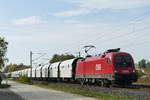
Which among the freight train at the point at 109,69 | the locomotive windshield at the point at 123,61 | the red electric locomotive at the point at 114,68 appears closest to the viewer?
the red electric locomotive at the point at 114,68

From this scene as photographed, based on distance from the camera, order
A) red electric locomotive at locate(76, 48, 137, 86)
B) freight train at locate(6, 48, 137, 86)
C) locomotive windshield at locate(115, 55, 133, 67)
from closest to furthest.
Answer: red electric locomotive at locate(76, 48, 137, 86)
freight train at locate(6, 48, 137, 86)
locomotive windshield at locate(115, 55, 133, 67)

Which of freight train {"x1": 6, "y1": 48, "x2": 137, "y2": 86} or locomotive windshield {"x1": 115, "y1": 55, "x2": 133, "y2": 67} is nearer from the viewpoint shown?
freight train {"x1": 6, "y1": 48, "x2": 137, "y2": 86}

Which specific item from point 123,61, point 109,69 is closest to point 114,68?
point 109,69

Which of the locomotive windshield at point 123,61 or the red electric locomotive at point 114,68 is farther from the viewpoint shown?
the locomotive windshield at point 123,61

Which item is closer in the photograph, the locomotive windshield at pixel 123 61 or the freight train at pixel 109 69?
the freight train at pixel 109 69

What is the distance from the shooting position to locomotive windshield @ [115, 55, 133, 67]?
33.1 metres

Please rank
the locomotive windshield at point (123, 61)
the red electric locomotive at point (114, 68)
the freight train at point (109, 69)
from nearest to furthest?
the red electric locomotive at point (114, 68), the freight train at point (109, 69), the locomotive windshield at point (123, 61)

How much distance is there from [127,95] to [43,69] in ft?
170

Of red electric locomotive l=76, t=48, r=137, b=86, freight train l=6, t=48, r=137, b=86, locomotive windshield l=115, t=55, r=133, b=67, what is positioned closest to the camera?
red electric locomotive l=76, t=48, r=137, b=86

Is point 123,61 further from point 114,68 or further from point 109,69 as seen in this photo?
point 109,69

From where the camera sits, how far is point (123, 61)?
33.4 meters

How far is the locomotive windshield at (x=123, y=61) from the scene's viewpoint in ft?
108

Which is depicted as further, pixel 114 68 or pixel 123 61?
pixel 123 61

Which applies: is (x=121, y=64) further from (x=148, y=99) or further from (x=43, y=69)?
(x=43, y=69)
